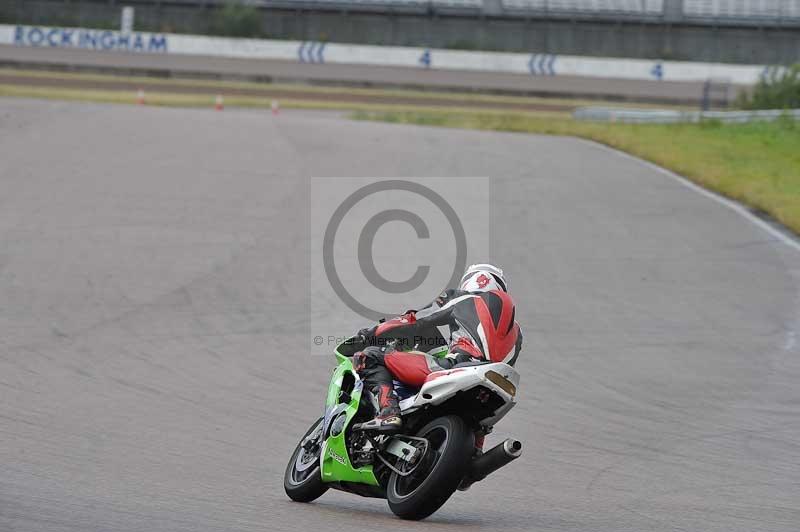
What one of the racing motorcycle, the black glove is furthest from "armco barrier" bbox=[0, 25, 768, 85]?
the racing motorcycle

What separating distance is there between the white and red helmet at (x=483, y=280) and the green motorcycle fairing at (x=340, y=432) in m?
0.83

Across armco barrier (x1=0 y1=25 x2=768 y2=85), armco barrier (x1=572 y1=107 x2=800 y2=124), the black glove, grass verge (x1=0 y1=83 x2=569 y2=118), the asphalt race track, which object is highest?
armco barrier (x1=0 y1=25 x2=768 y2=85)

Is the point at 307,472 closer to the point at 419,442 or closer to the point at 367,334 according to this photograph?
the point at 367,334

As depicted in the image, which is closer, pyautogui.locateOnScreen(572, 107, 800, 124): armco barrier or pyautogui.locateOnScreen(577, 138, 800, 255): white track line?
pyautogui.locateOnScreen(577, 138, 800, 255): white track line

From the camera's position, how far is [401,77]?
1909 inches

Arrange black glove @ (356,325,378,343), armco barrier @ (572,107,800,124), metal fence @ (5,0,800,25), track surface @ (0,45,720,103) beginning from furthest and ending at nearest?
metal fence @ (5,0,800,25) → track surface @ (0,45,720,103) → armco barrier @ (572,107,800,124) → black glove @ (356,325,378,343)

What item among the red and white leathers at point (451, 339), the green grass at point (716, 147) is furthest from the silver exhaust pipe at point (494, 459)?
the green grass at point (716, 147)

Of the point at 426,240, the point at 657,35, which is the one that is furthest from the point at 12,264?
the point at 657,35

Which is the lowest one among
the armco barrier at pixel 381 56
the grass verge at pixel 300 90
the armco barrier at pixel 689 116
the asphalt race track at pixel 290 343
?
the asphalt race track at pixel 290 343

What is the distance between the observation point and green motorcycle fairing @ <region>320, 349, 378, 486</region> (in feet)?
20.3

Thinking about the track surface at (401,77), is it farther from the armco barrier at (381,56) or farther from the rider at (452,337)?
the rider at (452,337)

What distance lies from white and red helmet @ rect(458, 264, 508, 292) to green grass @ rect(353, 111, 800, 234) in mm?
13387

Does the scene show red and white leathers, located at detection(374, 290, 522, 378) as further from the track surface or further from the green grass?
the track surface

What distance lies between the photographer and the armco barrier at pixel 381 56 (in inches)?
1849
